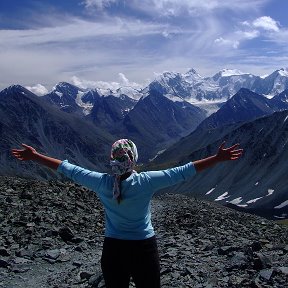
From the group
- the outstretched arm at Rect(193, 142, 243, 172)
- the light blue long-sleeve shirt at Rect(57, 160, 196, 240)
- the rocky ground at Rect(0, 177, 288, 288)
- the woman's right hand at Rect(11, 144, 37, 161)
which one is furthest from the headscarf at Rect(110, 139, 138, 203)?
the rocky ground at Rect(0, 177, 288, 288)

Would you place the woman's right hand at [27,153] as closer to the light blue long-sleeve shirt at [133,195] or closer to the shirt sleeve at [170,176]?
the light blue long-sleeve shirt at [133,195]

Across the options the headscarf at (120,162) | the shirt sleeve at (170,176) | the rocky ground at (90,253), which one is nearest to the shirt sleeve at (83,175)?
the headscarf at (120,162)

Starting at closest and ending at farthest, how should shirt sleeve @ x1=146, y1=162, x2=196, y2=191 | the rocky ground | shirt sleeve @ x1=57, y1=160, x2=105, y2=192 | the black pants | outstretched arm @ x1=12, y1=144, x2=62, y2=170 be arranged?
shirt sleeve @ x1=146, y1=162, x2=196, y2=191 < the black pants < shirt sleeve @ x1=57, y1=160, x2=105, y2=192 < outstretched arm @ x1=12, y1=144, x2=62, y2=170 < the rocky ground

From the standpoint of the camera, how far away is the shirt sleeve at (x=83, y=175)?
8883mm

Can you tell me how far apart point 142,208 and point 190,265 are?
8432 millimetres

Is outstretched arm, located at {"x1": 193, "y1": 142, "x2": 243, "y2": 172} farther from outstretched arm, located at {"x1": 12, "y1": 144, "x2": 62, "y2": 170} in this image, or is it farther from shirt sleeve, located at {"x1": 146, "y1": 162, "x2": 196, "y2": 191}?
outstretched arm, located at {"x1": 12, "y1": 144, "x2": 62, "y2": 170}

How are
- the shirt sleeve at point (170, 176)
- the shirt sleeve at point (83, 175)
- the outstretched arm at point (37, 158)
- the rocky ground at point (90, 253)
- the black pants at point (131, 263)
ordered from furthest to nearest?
the rocky ground at point (90, 253), the outstretched arm at point (37, 158), the shirt sleeve at point (83, 175), the black pants at point (131, 263), the shirt sleeve at point (170, 176)

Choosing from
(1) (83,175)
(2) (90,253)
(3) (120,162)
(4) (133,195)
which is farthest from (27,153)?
(2) (90,253)

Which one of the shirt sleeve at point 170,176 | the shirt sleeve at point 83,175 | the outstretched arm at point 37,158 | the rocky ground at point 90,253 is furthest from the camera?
the rocky ground at point 90,253

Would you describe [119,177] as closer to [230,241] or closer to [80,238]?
[230,241]

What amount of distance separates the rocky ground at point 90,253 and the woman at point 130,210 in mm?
5757

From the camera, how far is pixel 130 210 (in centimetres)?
866

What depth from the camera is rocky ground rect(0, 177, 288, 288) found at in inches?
584

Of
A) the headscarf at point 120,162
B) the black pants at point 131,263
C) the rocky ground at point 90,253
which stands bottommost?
the rocky ground at point 90,253
